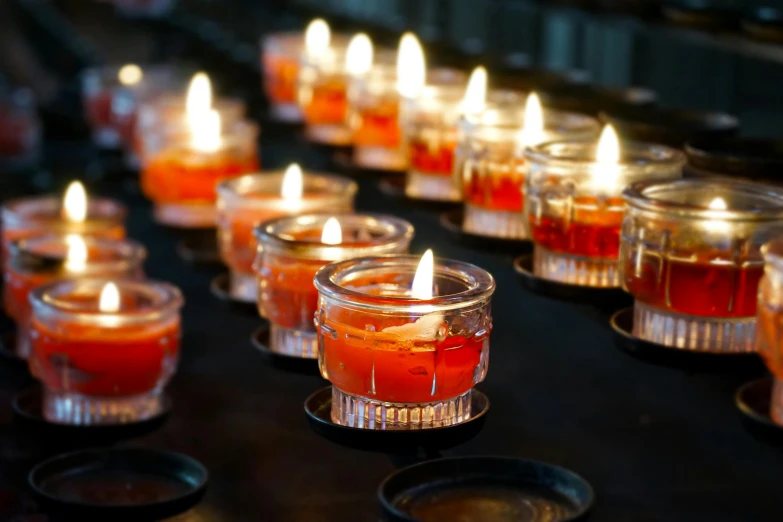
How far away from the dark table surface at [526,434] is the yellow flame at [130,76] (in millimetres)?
1137

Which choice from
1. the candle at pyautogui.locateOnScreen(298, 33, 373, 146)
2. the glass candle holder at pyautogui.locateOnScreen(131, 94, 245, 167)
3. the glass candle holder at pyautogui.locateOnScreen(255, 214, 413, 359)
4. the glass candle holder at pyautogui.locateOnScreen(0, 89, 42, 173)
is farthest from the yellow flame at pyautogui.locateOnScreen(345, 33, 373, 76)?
the glass candle holder at pyautogui.locateOnScreen(0, 89, 42, 173)

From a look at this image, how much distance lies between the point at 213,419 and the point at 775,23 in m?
1.00

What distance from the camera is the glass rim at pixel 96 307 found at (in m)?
1.68

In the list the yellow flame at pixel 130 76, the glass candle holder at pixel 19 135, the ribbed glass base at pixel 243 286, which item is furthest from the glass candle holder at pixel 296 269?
the glass candle holder at pixel 19 135

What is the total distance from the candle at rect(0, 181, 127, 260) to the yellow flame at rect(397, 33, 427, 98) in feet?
1.95

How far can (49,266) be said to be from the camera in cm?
196

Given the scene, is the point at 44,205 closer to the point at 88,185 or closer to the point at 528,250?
the point at 88,185

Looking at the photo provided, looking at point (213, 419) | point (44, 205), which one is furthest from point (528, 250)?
point (44, 205)

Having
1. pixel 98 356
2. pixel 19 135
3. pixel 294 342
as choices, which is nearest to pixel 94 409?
pixel 98 356

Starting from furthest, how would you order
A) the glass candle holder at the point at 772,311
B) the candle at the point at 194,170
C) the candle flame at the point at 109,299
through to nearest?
the candle at the point at 194,170 < the candle flame at the point at 109,299 < the glass candle holder at the point at 772,311

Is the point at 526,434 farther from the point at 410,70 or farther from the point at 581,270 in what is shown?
the point at 410,70

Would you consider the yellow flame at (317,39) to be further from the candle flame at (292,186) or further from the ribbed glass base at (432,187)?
the candle flame at (292,186)

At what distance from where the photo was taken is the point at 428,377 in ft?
3.86

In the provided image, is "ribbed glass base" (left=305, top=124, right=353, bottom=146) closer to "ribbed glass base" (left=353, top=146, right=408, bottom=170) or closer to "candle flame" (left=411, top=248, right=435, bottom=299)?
"ribbed glass base" (left=353, top=146, right=408, bottom=170)
